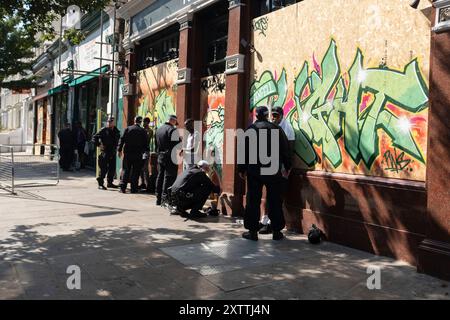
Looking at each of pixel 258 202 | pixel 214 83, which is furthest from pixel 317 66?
pixel 214 83

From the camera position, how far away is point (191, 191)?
7695 mm

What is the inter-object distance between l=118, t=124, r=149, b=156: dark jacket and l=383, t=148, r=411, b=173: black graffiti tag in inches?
260

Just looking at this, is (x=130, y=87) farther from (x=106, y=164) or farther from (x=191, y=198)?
(x=191, y=198)

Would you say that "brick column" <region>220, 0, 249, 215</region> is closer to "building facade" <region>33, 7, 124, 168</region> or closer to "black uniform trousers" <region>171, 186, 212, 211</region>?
"black uniform trousers" <region>171, 186, 212, 211</region>

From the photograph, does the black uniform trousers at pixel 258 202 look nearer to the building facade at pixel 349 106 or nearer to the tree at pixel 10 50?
the building facade at pixel 349 106

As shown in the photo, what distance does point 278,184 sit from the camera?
625cm

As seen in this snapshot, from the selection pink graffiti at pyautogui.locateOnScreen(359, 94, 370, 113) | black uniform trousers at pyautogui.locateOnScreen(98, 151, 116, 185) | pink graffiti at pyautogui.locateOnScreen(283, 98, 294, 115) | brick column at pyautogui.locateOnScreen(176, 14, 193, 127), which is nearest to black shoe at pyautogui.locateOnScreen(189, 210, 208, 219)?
pink graffiti at pyautogui.locateOnScreen(283, 98, 294, 115)

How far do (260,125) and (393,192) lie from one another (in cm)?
197

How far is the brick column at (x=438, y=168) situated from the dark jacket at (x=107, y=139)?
879cm

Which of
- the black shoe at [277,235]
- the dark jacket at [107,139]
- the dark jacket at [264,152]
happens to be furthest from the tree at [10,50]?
the black shoe at [277,235]

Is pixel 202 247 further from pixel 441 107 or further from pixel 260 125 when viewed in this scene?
pixel 441 107

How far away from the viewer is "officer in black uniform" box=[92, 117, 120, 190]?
11.7 m

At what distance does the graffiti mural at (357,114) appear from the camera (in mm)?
5129

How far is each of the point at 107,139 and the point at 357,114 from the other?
7.69m
